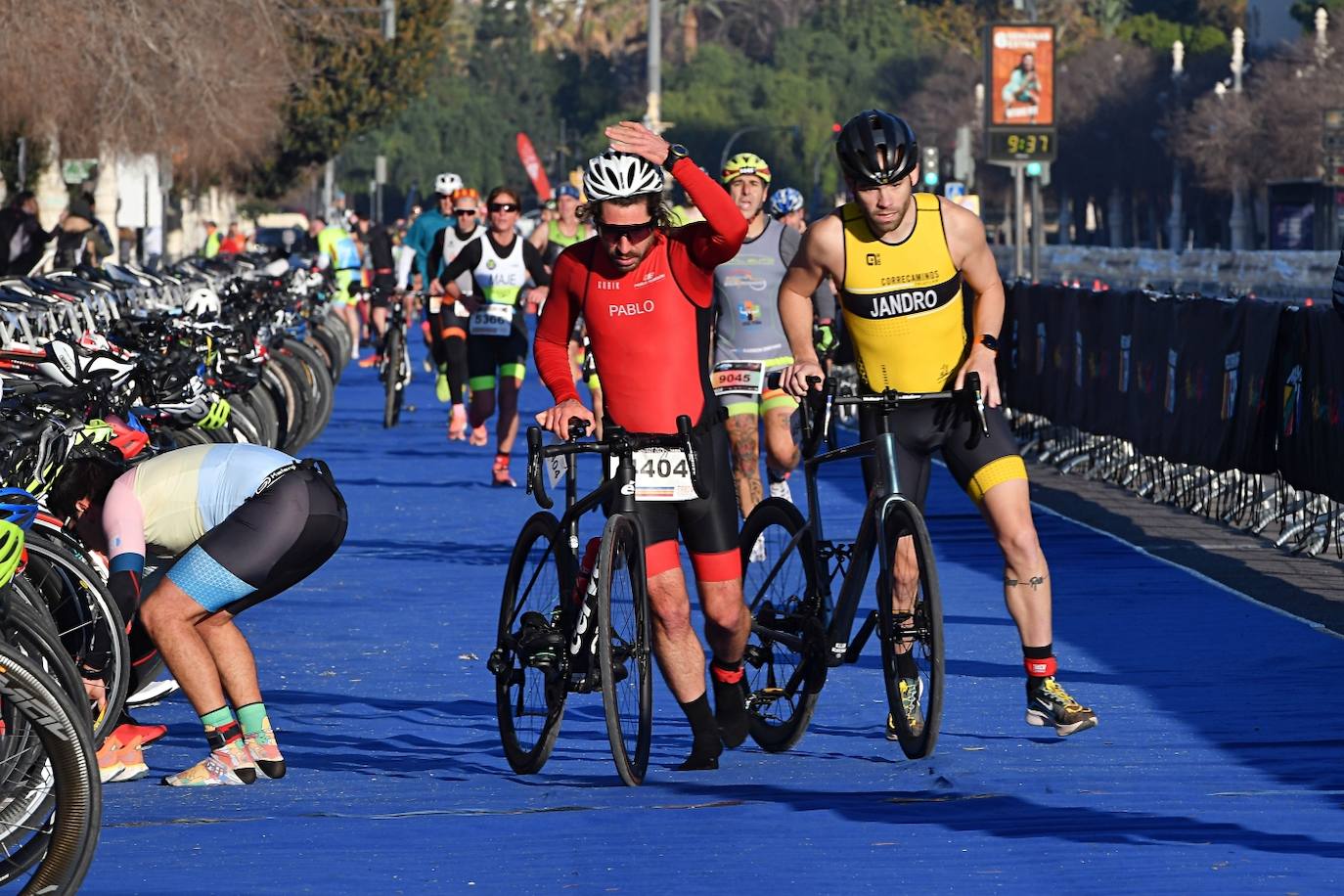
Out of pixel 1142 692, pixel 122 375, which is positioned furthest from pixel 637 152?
pixel 122 375

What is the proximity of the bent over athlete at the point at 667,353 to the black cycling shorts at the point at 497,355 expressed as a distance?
10.8 m

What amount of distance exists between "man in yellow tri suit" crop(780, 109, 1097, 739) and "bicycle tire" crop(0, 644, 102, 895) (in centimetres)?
337

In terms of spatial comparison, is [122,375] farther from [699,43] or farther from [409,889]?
[699,43]

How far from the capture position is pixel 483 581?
14133mm

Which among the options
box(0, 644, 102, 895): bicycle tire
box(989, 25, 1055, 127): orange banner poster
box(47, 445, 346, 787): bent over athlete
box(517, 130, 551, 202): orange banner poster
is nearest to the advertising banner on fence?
box(47, 445, 346, 787): bent over athlete

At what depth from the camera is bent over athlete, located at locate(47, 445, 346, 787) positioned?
27.4 ft

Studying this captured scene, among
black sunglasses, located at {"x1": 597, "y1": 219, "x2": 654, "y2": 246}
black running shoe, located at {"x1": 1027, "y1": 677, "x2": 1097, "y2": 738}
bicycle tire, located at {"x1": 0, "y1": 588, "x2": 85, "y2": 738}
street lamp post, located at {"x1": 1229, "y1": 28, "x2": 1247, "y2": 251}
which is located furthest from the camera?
street lamp post, located at {"x1": 1229, "y1": 28, "x2": 1247, "y2": 251}

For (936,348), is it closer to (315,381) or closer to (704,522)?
(704,522)

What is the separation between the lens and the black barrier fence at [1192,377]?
45.7 feet

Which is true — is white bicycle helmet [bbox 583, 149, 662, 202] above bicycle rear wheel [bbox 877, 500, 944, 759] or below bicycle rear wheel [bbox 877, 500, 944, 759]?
above

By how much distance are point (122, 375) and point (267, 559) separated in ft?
13.7

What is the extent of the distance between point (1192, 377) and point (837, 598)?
26.1 ft

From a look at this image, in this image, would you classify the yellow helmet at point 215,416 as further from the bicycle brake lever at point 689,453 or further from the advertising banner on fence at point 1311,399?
the bicycle brake lever at point 689,453

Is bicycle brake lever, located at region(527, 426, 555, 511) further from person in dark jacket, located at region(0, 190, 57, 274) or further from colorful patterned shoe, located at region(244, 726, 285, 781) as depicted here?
person in dark jacket, located at region(0, 190, 57, 274)
